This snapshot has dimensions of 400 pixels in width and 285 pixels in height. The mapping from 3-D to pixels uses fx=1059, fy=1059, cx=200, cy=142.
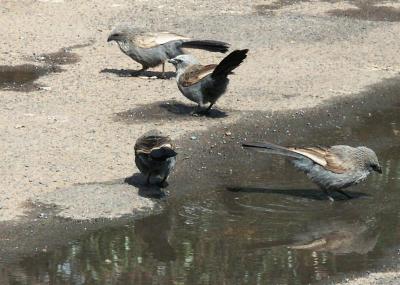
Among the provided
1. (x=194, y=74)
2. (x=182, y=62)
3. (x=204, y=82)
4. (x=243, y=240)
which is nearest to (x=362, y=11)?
(x=182, y=62)

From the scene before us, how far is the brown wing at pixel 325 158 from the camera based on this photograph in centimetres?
1008

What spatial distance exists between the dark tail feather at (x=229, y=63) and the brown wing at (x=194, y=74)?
18 cm

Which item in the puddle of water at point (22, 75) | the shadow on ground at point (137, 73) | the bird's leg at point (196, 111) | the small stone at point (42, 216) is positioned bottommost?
the shadow on ground at point (137, 73)

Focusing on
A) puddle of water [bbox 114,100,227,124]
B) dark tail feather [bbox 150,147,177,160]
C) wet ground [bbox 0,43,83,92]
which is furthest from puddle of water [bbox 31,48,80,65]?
dark tail feather [bbox 150,147,177,160]

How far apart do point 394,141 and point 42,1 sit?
7969 mm

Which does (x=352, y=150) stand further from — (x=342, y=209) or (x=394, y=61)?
(x=394, y=61)

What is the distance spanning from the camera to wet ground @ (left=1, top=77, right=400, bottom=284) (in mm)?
8109

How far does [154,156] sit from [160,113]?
303 centimetres

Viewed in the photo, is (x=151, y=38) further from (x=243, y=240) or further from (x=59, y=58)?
(x=243, y=240)

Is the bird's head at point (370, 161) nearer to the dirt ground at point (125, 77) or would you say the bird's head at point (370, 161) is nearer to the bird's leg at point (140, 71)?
the dirt ground at point (125, 77)

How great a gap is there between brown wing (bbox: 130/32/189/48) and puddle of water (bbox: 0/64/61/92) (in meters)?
1.15

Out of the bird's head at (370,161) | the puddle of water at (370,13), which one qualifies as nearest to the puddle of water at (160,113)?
the bird's head at (370,161)

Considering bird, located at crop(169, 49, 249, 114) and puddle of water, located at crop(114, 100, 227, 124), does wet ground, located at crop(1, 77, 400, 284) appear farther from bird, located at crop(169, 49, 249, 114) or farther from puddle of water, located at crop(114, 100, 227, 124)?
puddle of water, located at crop(114, 100, 227, 124)

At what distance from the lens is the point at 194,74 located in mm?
12445
